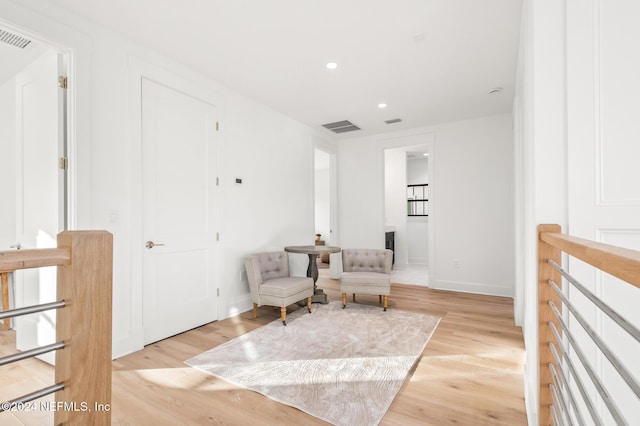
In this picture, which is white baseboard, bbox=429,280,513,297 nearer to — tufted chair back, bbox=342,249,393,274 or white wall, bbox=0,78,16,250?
tufted chair back, bbox=342,249,393,274

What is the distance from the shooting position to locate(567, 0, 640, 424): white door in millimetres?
1509

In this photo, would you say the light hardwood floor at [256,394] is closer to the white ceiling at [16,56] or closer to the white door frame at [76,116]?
the white door frame at [76,116]

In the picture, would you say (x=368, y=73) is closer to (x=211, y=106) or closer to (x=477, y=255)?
(x=211, y=106)

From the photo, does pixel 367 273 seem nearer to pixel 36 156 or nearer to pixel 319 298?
pixel 319 298

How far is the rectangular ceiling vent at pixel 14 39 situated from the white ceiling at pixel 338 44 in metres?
0.46

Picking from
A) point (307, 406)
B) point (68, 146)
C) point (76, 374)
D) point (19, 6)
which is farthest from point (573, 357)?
point (19, 6)

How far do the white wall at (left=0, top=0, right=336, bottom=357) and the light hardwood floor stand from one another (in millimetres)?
474

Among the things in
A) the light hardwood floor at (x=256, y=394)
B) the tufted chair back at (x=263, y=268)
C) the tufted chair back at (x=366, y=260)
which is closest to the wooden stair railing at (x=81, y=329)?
the light hardwood floor at (x=256, y=394)

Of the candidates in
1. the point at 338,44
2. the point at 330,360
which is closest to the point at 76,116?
the point at 338,44

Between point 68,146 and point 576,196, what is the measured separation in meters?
3.38

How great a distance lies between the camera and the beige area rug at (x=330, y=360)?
2.04 m

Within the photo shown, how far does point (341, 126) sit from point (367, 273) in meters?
2.62

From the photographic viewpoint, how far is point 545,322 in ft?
4.39

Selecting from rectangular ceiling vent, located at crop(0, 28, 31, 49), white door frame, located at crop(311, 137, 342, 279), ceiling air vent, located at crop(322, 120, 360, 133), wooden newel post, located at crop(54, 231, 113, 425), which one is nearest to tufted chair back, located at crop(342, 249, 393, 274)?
white door frame, located at crop(311, 137, 342, 279)
